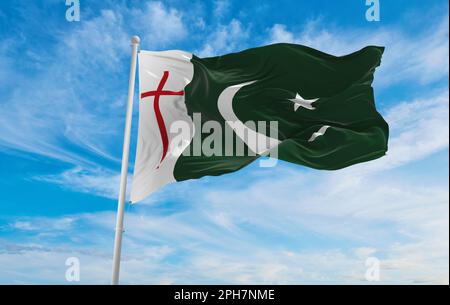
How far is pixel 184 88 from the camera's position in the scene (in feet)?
37.0

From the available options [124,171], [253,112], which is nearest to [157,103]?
[124,171]

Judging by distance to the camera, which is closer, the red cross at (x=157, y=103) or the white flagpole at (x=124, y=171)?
the white flagpole at (x=124, y=171)

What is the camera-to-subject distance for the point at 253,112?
459 inches

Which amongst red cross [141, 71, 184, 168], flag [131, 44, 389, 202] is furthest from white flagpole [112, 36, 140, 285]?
red cross [141, 71, 184, 168]

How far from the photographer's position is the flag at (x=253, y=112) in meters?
10.6

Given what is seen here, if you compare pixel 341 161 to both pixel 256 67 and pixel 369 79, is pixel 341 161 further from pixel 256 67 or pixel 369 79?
pixel 256 67

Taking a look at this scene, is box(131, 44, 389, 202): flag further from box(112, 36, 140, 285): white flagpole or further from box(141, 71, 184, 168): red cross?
box(112, 36, 140, 285): white flagpole

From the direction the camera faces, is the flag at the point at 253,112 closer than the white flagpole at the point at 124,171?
No

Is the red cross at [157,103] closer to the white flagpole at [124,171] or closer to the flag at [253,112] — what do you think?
the flag at [253,112]

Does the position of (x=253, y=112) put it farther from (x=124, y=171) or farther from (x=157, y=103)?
(x=124, y=171)

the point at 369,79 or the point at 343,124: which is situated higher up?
the point at 369,79

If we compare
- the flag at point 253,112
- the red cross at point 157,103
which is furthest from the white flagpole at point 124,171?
the red cross at point 157,103
